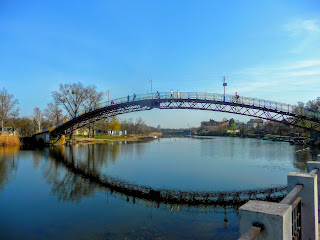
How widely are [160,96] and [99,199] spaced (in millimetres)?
19821

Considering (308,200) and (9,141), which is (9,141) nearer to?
(9,141)

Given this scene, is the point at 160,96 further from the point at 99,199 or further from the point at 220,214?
the point at 220,214

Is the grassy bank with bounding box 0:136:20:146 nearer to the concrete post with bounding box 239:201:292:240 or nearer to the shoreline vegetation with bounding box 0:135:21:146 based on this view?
the shoreline vegetation with bounding box 0:135:21:146

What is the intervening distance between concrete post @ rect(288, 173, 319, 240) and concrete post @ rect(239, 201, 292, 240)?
83.2 inches

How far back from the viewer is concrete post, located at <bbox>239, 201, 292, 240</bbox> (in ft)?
8.79

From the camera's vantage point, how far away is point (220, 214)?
12.0 metres

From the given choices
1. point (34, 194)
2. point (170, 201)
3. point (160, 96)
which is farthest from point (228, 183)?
point (160, 96)

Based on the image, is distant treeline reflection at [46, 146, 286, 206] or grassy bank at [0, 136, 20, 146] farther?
grassy bank at [0, 136, 20, 146]

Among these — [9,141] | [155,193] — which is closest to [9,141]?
[9,141]

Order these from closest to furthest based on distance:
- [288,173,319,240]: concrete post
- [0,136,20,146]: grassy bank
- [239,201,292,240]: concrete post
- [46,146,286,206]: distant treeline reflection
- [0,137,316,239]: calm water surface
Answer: [239,201,292,240]: concrete post
[288,173,319,240]: concrete post
[0,137,316,239]: calm water surface
[46,146,286,206]: distant treeline reflection
[0,136,20,146]: grassy bank

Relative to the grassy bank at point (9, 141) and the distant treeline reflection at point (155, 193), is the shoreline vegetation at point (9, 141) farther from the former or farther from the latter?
the distant treeline reflection at point (155, 193)

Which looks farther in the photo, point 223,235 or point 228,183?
point 228,183

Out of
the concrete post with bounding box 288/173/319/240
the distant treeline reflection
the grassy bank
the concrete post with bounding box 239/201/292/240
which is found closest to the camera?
the concrete post with bounding box 239/201/292/240

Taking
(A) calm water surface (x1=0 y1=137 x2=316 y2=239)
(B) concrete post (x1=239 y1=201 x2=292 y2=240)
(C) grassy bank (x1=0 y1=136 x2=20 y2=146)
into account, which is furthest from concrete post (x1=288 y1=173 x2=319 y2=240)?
(C) grassy bank (x1=0 y1=136 x2=20 y2=146)
